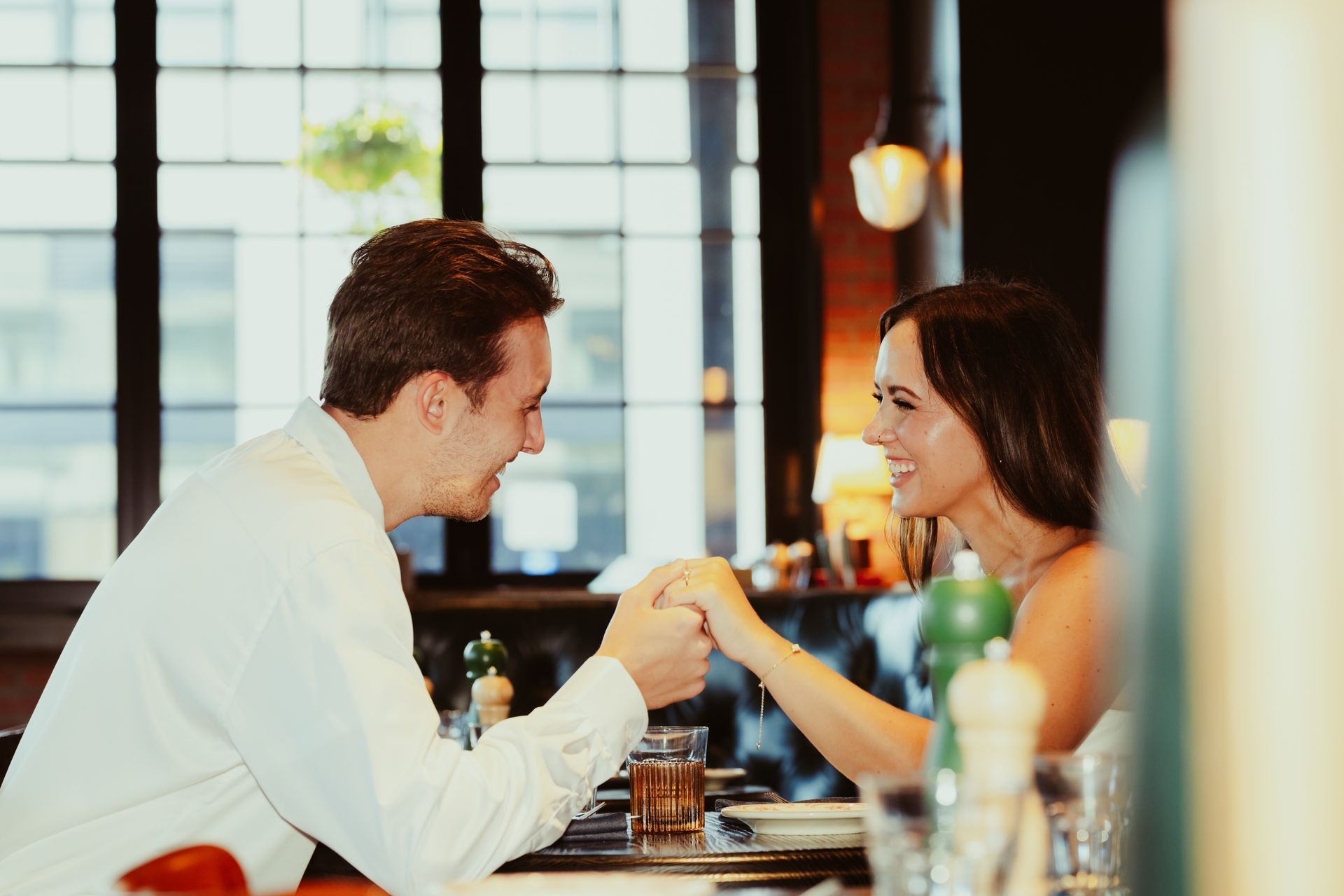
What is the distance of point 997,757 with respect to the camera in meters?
0.61

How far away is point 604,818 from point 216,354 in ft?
16.5

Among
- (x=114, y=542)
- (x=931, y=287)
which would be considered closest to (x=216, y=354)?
(x=114, y=542)

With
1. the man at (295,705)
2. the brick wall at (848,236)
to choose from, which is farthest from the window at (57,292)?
the man at (295,705)

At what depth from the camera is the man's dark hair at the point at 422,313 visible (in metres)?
1.59

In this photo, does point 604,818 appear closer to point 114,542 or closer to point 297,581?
point 297,581

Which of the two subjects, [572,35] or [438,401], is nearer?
[438,401]

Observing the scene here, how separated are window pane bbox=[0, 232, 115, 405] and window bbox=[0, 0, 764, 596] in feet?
0.04

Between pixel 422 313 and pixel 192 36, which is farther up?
pixel 192 36

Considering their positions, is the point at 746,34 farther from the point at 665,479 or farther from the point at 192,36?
the point at 192,36

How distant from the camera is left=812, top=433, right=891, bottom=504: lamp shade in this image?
5.59 meters

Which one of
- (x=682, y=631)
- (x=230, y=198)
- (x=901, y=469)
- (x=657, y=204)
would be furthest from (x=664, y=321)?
(x=682, y=631)

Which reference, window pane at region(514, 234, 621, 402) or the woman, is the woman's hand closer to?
the woman

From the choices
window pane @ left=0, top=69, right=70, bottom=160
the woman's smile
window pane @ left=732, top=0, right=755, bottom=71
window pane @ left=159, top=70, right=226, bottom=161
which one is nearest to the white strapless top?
the woman's smile

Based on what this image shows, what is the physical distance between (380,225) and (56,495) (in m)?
1.92
